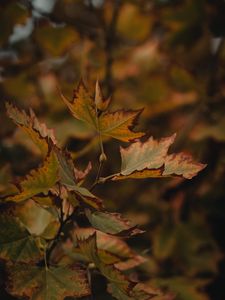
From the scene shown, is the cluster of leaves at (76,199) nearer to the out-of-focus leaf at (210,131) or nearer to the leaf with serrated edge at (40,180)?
the leaf with serrated edge at (40,180)

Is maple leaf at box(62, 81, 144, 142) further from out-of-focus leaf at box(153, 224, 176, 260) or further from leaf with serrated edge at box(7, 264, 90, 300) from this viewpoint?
out-of-focus leaf at box(153, 224, 176, 260)

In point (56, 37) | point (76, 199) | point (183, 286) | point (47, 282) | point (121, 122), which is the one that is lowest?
point (183, 286)

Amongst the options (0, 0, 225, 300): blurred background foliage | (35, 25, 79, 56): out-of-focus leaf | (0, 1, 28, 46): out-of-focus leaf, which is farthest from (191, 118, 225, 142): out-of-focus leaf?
(0, 1, 28, 46): out-of-focus leaf

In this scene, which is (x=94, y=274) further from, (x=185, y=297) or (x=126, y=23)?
(x=126, y=23)

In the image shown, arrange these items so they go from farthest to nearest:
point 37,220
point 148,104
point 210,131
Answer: point 148,104, point 210,131, point 37,220

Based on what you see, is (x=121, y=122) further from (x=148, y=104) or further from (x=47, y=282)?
(x=148, y=104)

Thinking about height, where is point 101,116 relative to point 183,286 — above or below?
above

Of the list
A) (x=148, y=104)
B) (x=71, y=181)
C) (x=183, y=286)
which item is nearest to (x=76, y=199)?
(x=71, y=181)
